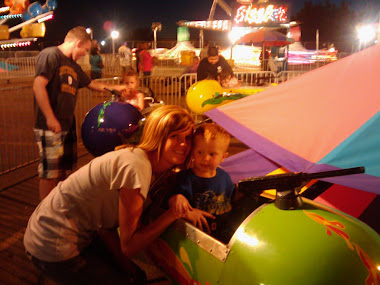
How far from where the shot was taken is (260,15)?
15.8 meters

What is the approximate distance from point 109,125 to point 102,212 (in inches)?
69.3

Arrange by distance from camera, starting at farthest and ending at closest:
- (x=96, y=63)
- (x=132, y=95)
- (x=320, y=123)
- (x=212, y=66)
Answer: (x=96, y=63) < (x=212, y=66) < (x=132, y=95) < (x=320, y=123)

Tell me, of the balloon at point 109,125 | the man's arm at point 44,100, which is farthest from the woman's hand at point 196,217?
the man's arm at point 44,100

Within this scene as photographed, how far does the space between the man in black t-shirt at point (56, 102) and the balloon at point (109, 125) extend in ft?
0.89

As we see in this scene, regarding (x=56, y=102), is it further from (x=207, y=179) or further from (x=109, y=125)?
(x=207, y=179)

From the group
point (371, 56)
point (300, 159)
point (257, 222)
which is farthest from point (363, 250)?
point (371, 56)

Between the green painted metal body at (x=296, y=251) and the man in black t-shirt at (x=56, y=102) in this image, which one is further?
the man in black t-shirt at (x=56, y=102)

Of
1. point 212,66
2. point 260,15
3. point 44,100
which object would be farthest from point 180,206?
point 260,15

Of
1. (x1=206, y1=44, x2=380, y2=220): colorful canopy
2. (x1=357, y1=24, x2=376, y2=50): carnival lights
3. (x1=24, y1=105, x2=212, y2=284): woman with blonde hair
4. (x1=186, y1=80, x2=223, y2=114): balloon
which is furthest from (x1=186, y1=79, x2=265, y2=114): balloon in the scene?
(x1=357, y1=24, x2=376, y2=50): carnival lights

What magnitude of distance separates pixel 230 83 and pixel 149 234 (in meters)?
5.92

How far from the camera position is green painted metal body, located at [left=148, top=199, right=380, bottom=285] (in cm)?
132

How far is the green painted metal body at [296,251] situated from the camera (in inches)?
52.0

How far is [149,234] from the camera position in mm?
1817

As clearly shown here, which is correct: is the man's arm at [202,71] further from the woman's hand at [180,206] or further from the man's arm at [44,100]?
the woman's hand at [180,206]
